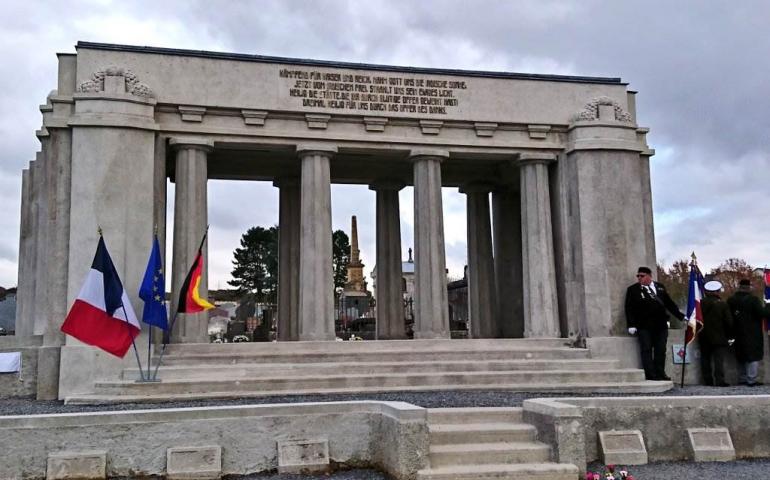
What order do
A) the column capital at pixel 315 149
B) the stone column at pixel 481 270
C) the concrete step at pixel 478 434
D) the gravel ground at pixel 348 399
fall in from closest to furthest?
1. the concrete step at pixel 478 434
2. the gravel ground at pixel 348 399
3. the column capital at pixel 315 149
4. the stone column at pixel 481 270

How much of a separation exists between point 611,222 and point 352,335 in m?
11.7

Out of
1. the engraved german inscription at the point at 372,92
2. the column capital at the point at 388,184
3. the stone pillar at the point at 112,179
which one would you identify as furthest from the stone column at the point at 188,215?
the column capital at the point at 388,184

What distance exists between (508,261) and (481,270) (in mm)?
1095

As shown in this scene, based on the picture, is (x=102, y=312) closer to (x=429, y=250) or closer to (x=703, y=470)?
(x=429, y=250)

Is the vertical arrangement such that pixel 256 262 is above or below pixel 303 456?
above

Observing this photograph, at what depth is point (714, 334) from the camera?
52.2ft

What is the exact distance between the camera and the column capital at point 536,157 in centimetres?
1870

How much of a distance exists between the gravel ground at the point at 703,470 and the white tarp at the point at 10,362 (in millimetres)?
11228

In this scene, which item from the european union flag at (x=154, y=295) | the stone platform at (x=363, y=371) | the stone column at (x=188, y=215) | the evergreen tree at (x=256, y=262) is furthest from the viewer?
the evergreen tree at (x=256, y=262)

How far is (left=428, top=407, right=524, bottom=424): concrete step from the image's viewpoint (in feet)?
30.2

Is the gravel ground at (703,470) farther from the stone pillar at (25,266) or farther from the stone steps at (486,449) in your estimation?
the stone pillar at (25,266)

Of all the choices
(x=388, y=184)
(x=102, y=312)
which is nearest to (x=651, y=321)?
(x=388, y=184)

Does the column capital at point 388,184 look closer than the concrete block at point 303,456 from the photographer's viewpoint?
No

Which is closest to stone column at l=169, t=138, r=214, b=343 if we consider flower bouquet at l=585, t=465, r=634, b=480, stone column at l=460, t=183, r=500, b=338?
stone column at l=460, t=183, r=500, b=338
